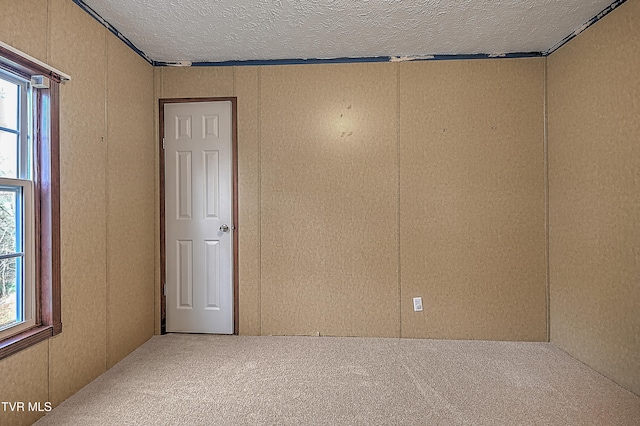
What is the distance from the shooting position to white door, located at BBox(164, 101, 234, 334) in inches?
144

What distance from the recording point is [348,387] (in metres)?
2.57

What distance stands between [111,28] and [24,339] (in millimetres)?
2178

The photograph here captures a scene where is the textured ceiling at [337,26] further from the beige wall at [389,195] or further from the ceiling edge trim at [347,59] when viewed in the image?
the beige wall at [389,195]

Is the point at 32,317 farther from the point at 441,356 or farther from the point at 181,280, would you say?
the point at 441,356

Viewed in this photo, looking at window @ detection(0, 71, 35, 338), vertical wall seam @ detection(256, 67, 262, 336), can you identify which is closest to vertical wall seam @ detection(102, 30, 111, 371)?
window @ detection(0, 71, 35, 338)

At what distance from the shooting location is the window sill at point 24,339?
6.36 feet

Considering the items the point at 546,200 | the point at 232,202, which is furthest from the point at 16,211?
the point at 546,200

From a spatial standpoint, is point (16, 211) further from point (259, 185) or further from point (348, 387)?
point (348, 387)

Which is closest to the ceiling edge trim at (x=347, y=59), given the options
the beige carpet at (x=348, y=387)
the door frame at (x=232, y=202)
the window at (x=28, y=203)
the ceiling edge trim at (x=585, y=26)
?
the ceiling edge trim at (x=585, y=26)

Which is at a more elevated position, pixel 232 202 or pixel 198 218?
pixel 232 202

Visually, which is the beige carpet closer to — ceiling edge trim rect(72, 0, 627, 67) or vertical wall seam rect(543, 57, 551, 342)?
vertical wall seam rect(543, 57, 551, 342)

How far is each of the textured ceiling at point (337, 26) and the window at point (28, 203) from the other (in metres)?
0.79

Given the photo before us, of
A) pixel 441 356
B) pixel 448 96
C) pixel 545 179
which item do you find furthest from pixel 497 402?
pixel 448 96

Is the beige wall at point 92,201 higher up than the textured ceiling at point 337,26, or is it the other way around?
the textured ceiling at point 337,26
